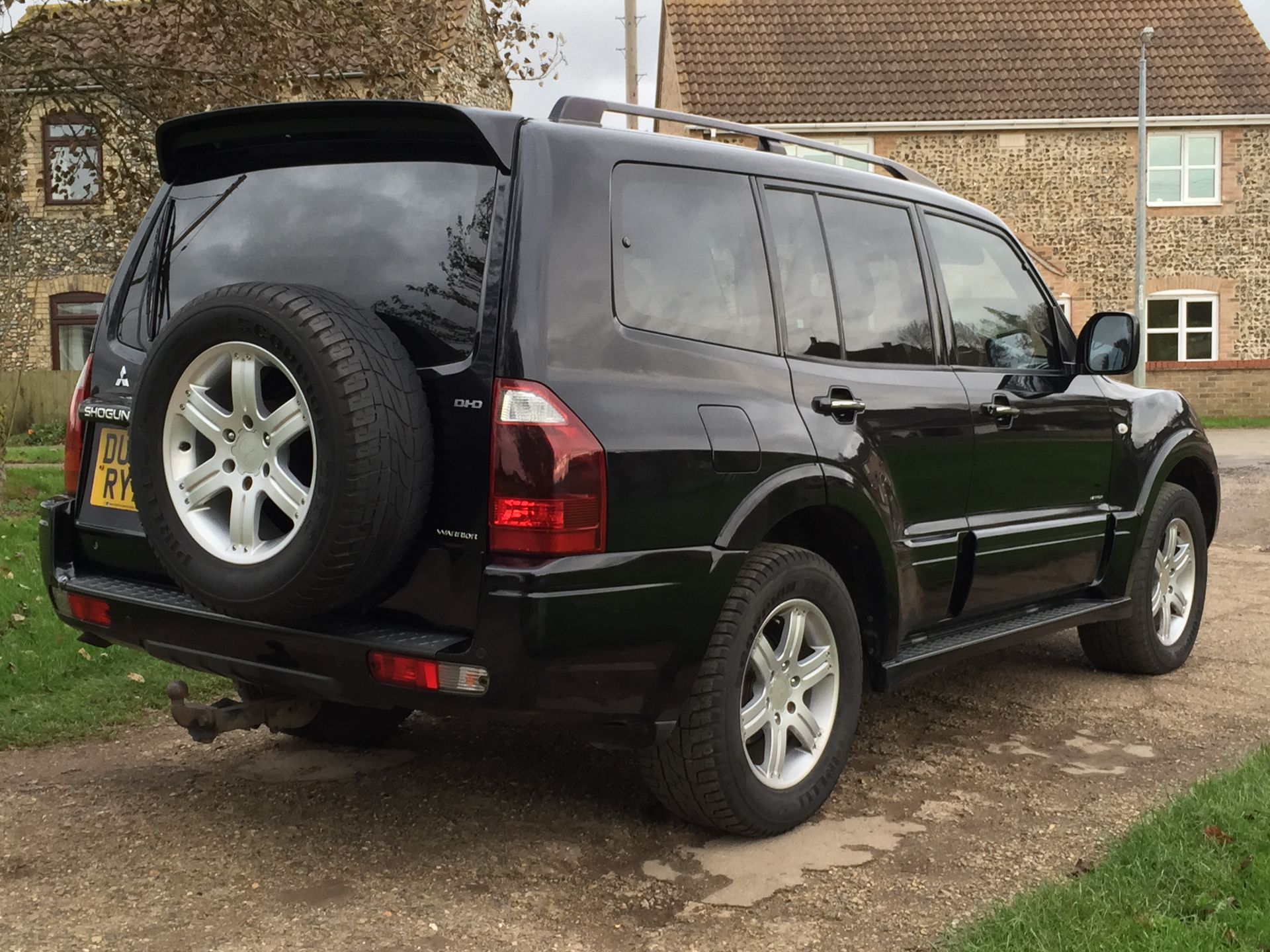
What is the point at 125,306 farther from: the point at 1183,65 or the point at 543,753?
the point at 1183,65

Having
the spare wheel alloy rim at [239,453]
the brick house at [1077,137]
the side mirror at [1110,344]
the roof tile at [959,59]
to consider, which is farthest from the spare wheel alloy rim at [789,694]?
the brick house at [1077,137]

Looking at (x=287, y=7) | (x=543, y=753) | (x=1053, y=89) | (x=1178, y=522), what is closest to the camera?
(x=543, y=753)

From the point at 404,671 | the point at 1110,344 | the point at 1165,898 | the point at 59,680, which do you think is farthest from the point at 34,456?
the point at 1165,898

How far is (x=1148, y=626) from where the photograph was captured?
587cm

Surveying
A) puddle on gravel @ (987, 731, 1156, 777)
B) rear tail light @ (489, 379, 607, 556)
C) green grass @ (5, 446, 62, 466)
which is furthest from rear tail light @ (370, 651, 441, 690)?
green grass @ (5, 446, 62, 466)

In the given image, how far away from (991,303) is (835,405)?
1.43 metres

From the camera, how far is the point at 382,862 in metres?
3.68

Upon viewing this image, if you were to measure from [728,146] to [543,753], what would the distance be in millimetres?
2150

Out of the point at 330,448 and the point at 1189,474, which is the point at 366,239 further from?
the point at 1189,474

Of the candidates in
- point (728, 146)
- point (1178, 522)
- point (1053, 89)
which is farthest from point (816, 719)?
point (1053, 89)

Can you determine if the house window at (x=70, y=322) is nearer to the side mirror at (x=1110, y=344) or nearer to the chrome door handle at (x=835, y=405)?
the side mirror at (x=1110, y=344)

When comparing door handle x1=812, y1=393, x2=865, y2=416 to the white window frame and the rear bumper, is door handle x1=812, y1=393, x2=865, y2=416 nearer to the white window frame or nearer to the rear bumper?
the rear bumper

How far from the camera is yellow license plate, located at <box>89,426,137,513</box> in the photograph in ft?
12.8

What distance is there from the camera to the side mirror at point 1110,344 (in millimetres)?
5355
